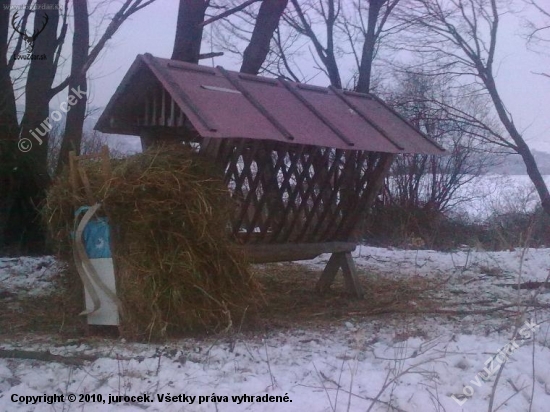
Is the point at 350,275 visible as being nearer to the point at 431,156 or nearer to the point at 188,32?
the point at 188,32

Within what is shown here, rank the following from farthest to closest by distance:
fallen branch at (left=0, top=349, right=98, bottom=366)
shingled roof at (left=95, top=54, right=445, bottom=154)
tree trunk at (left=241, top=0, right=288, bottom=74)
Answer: tree trunk at (left=241, top=0, right=288, bottom=74) < shingled roof at (left=95, top=54, right=445, bottom=154) < fallen branch at (left=0, top=349, right=98, bottom=366)

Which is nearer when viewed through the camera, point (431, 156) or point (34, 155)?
point (34, 155)

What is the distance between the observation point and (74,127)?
10.3m

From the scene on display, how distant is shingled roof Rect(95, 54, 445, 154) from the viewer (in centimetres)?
561

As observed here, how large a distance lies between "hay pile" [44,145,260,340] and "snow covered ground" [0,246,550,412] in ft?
0.77

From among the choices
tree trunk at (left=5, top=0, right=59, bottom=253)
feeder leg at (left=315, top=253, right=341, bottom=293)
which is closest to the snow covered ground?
feeder leg at (left=315, top=253, right=341, bottom=293)

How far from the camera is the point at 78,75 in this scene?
34.7 ft

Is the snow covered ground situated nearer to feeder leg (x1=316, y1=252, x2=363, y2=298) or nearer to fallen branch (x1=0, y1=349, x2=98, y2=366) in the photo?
fallen branch (x1=0, y1=349, x2=98, y2=366)

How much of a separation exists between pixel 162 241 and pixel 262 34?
253 inches

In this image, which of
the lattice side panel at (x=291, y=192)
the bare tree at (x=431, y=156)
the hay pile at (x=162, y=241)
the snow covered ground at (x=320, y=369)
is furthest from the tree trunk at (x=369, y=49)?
the hay pile at (x=162, y=241)

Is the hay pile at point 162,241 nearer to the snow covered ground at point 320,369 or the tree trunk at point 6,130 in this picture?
the snow covered ground at point 320,369

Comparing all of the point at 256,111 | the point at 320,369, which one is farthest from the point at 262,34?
the point at 320,369

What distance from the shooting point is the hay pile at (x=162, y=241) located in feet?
17.3

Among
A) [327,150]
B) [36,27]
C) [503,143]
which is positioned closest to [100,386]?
[327,150]
